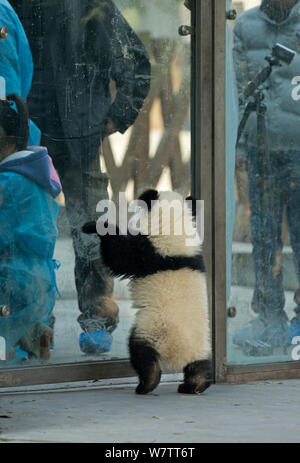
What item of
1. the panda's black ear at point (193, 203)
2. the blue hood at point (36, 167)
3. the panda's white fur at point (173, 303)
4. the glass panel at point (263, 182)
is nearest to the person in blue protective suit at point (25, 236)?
the blue hood at point (36, 167)

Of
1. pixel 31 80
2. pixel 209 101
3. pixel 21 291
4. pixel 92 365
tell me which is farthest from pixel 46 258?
pixel 209 101

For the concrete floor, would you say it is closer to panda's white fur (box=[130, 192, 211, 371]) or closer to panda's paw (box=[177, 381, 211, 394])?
panda's paw (box=[177, 381, 211, 394])

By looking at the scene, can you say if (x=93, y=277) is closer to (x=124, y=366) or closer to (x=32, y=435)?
(x=124, y=366)

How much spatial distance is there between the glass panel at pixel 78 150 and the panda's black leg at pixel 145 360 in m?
0.49

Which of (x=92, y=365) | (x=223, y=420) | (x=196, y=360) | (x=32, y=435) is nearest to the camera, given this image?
(x=32, y=435)

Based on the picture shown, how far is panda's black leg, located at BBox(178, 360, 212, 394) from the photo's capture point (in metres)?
4.68

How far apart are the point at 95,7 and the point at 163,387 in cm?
213

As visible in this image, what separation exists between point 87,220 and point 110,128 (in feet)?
1.78

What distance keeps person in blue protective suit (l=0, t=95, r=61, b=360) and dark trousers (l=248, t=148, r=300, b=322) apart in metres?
1.24

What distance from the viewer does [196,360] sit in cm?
466

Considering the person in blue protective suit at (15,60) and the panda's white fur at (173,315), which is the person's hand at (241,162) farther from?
the person in blue protective suit at (15,60)

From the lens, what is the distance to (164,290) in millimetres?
4605

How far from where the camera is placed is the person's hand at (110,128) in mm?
5148

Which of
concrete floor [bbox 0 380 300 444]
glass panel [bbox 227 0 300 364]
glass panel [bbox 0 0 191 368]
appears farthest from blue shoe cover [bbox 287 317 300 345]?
glass panel [bbox 0 0 191 368]
